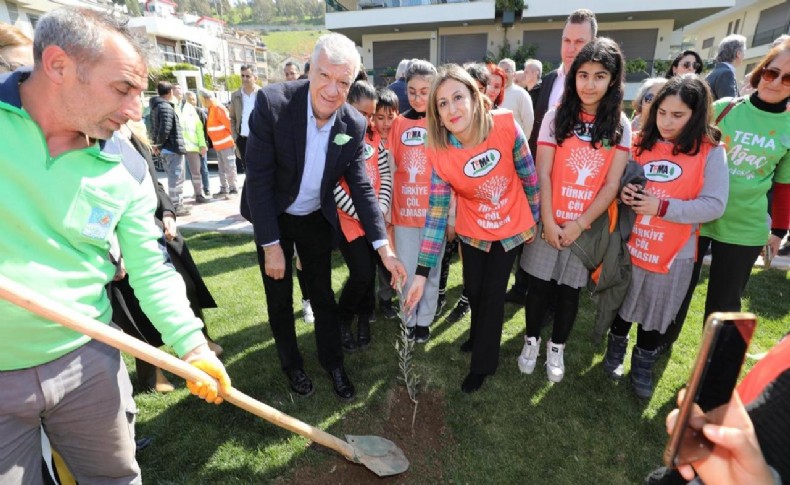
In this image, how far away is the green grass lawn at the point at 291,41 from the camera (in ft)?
344

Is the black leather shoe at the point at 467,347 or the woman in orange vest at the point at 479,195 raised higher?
the woman in orange vest at the point at 479,195

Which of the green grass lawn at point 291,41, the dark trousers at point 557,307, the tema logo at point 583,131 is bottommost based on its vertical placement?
the dark trousers at point 557,307

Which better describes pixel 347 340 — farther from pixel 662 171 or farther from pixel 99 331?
pixel 662 171

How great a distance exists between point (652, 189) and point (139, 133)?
3.41 m

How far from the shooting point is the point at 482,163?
8.97ft

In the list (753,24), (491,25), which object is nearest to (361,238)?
(491,25)

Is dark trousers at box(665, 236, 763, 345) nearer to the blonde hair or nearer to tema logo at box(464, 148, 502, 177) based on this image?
tema logo at box(464, 148, 502, 177)

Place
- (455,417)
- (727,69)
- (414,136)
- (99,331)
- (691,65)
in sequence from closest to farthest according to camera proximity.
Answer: (99,331), (455,417), (414,136), (727,69), (691,65)

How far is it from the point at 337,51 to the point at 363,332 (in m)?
2.38

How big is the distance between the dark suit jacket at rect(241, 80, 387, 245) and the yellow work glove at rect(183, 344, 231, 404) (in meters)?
1.06

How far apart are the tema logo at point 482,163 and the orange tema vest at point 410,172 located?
745mm

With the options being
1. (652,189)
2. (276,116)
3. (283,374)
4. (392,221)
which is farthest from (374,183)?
(652,189)

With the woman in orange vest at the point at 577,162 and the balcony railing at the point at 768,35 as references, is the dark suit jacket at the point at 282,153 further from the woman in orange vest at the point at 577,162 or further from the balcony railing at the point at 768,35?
the balcony railing at the point at 768,35

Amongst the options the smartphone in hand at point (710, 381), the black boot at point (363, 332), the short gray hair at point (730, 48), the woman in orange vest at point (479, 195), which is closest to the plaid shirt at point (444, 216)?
the woman in orange vest at point (479, 195)
